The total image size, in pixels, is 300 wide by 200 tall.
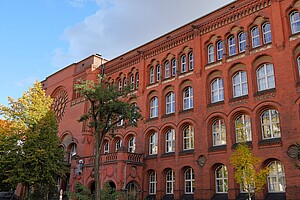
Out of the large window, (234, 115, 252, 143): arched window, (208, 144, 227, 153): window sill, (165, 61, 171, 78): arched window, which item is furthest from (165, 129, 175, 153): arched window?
the large window

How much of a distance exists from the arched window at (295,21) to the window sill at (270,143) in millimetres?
7626

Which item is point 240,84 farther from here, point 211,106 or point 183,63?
point 183,63

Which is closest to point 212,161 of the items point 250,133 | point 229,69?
point 250,133

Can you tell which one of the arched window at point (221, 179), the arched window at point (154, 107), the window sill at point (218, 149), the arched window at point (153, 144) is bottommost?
the arched window at point (221, 179)

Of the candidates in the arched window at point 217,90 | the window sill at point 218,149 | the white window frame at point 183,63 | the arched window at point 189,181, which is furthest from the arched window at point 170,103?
the window sill at point 218,149

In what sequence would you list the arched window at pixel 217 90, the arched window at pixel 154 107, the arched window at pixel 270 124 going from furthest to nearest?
the arched window at pixel 154 107 < the arched window at pixel 217 90 < the arched window at pixel 270 124

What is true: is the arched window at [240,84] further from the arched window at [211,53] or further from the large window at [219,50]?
the arched window at [211,53]

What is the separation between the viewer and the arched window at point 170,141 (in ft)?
92.3

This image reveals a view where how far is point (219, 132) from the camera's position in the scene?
2470 cm

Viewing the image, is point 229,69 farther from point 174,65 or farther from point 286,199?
point 286,199

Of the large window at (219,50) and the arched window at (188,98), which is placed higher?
the large window at (219,50)

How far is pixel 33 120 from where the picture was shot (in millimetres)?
31016

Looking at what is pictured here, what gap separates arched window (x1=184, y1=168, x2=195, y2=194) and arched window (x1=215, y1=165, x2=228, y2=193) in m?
2.37

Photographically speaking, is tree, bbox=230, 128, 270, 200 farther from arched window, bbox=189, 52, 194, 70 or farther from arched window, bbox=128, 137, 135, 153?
arched window, bbox=128, 137, 135, 153
